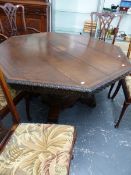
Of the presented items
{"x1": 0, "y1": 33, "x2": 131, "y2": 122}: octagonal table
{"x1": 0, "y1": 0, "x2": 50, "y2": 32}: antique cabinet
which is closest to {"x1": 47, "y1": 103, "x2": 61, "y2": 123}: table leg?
{"x1": 0, "y1": 33, "x2": 131, "y2": 122}: octagonal table

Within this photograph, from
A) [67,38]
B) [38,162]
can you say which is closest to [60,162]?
[38,162]

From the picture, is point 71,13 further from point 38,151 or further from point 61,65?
point 38,151

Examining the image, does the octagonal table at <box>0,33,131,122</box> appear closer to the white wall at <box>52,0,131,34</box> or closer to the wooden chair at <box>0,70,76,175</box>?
the wooden chair at <box>0,70,76,175</box>

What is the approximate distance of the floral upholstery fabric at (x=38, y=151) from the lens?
915 mm

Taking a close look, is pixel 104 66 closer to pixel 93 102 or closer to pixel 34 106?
pixel 93 102

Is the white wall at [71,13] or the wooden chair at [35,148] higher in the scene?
the white wall at [71,13]

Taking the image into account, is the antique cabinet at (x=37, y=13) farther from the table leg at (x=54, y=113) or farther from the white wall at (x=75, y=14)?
the table leg at (x=54, y=113)

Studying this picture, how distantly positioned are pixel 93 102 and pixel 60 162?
1197mm

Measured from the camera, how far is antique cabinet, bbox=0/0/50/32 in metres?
2.91

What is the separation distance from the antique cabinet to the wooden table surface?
1.23 meters

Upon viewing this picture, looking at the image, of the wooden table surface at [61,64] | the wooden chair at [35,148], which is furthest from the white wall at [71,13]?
the wooden chair at [35,148]

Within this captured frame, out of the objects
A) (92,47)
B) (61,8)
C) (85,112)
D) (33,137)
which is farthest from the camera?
(61,8)

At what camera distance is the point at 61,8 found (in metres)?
3.27

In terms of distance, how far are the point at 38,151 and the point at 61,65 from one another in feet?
2.18
